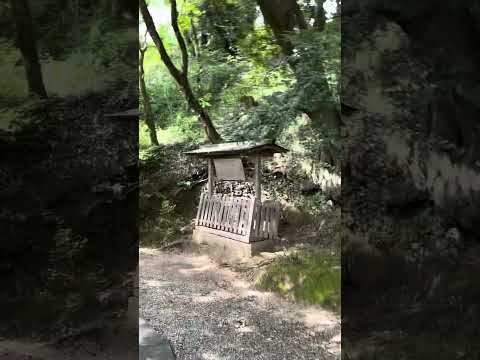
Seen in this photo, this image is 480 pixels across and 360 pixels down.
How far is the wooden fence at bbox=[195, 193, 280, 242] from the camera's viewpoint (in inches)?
247

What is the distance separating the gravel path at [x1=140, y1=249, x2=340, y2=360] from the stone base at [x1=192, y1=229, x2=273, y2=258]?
34cm

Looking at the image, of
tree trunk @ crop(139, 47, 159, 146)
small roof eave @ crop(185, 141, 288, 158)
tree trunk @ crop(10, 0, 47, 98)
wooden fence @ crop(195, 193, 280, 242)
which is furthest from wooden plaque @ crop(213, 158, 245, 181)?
tree trunk @ crop(10, 0, 47, 98)

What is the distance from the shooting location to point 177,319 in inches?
181

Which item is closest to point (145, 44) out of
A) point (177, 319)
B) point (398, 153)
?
point (177, 319)

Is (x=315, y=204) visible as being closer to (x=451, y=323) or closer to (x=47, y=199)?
(x=451, y=323)

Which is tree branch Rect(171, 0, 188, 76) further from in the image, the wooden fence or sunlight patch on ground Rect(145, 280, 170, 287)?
sunlight patch on ground Rect(145, 280, 170, 287)

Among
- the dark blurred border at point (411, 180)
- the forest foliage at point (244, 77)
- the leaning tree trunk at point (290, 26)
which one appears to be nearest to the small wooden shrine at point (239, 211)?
the forest foliage at point (244, 77)

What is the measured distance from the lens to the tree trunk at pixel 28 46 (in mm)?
2102

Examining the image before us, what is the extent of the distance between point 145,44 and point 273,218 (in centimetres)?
567

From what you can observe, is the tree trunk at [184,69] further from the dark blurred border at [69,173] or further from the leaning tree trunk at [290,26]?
the dark blurred border at [69,173]

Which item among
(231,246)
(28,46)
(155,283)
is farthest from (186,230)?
(28,46)

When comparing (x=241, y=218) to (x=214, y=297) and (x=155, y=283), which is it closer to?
(x=214, y=297)

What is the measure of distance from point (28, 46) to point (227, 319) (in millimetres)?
3677

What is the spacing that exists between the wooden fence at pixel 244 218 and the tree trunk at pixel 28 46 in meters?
4.41
